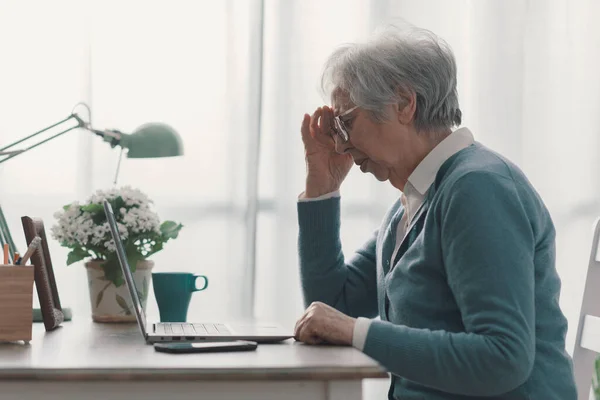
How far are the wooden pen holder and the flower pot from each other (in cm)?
50

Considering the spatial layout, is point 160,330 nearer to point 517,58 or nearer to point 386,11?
point 386,11

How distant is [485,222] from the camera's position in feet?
4.15

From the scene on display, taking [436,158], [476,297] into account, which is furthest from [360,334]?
[436,158]

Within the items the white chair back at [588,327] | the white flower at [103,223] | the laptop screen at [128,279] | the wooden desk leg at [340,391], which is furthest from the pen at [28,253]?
the white chair back at [588,327]

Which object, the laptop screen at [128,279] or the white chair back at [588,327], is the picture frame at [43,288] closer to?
the laptop screen at [128,279]

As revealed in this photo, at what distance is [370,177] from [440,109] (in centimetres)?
111

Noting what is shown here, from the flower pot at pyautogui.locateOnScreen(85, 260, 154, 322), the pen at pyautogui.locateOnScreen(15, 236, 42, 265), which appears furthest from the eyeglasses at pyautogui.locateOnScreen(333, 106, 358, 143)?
the pen at pyautogui.locateOnScreen(15, 236, 42, 265)

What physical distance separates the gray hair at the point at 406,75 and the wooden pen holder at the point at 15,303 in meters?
0.68

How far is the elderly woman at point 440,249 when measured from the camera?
1247mm

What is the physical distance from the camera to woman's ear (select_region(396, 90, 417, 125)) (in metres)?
1.50

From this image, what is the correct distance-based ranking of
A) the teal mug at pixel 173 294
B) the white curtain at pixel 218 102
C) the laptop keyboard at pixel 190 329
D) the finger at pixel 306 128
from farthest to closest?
1. the white curtain at pixel 218 102
2. the finger at pixel 306 128
3. the teal mug at pixel 173 294
4. the laptop keyboard at pixel 190 329

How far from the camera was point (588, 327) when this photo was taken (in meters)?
1.68

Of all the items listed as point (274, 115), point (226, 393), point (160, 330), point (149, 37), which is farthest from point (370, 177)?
point (226, 393)

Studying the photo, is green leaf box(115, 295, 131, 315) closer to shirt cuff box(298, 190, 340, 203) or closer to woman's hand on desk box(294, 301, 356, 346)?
shirt cuff box(298, 190, 340, 203)
